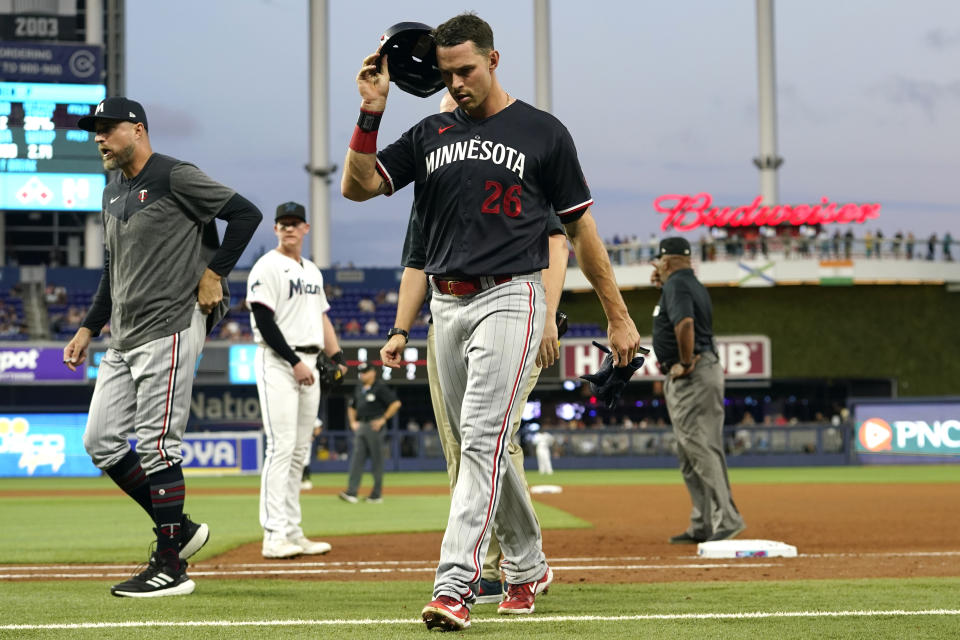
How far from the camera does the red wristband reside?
13.9ft

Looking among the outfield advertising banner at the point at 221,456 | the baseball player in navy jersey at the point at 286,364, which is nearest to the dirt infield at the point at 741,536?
the baseball player in navy jersey at the point at 286,364

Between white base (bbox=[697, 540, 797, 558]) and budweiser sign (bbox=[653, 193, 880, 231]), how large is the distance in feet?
123

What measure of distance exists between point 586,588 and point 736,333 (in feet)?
126

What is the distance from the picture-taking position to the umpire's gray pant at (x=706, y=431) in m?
8.26

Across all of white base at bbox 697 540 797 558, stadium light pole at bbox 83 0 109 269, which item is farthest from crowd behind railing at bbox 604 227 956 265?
white base at bbox 697 540 797 558

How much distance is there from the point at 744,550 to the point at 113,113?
15.0ft

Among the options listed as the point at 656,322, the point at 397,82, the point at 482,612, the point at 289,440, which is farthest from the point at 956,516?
the point at 397,82

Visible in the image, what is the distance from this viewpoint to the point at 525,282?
4395 millimetres

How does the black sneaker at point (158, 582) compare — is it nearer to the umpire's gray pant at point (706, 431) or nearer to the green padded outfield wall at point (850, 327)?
the umpire's gray pant at point (706, 431)

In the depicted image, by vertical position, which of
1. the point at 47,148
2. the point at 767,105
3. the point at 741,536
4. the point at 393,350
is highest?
the point at 767,105

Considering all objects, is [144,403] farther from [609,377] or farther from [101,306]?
[609,377]

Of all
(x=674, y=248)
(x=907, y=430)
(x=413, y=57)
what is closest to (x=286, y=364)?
(x=674, y=248)

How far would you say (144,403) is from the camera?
543 centimetres

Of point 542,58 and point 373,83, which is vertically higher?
point 542,58
